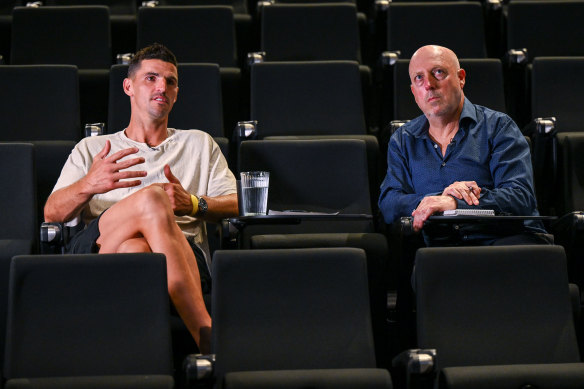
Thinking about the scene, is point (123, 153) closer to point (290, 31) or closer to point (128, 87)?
point (128, 87)

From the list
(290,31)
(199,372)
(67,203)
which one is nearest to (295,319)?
(199,372)

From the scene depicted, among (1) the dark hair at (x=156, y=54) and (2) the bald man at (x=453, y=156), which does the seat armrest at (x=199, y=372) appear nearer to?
(2) the bald man at (x=453, y=156)

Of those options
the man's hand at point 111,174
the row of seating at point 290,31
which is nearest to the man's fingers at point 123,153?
the man's hand at point 111,174

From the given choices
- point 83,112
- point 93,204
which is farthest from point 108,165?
point 83,112

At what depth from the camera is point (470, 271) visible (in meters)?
0.76

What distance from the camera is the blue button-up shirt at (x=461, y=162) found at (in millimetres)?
956

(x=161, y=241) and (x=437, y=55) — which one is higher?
(x=437, y=55)

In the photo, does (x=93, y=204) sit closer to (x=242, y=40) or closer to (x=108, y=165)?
(x=108, y=165)

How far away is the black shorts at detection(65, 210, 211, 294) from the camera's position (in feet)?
2.90

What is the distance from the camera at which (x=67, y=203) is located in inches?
36.4

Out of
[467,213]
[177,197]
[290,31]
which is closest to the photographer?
[467,213]

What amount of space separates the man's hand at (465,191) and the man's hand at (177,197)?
27 cm

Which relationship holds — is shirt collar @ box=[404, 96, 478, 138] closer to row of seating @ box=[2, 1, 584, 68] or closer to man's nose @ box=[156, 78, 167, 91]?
man's nose @ box=[156, 78, 167, 91]

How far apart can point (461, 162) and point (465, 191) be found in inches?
2.9
